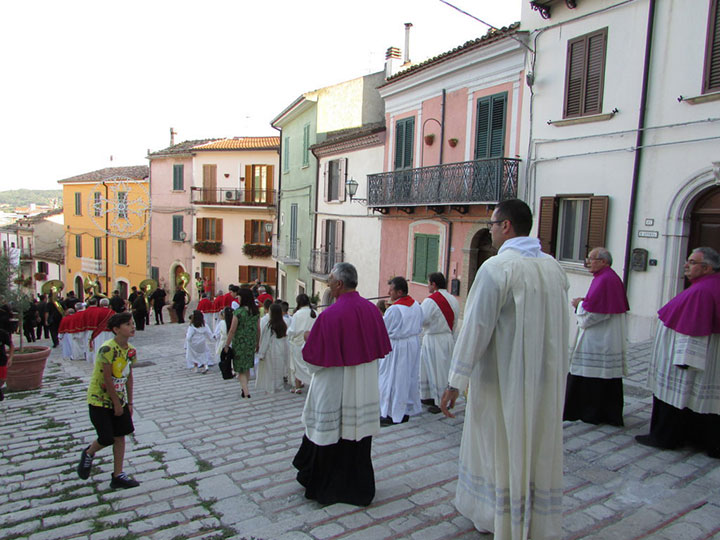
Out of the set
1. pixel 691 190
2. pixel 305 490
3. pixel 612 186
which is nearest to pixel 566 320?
pixel 305 490

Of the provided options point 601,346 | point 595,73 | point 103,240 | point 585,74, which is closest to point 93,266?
point 103,240

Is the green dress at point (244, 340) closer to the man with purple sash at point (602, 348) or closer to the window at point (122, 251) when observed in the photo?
the man with purple sash at point (602, 348)

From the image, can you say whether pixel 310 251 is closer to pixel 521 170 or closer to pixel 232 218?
pixel 232 218

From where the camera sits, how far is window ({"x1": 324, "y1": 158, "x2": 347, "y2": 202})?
21859 mm

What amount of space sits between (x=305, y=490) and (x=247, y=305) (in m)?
4.96

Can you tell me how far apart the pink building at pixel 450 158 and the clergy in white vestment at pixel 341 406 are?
33.3 ft

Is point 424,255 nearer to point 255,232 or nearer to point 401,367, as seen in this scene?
point 401,367

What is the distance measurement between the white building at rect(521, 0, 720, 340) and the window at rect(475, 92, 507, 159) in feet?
3.14

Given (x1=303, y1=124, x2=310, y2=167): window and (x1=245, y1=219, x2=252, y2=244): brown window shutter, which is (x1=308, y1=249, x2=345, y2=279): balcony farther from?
(x1=245, y1=219, x2=252, y2=244): brown window shutter

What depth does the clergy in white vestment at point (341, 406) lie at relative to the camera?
4.04 metres

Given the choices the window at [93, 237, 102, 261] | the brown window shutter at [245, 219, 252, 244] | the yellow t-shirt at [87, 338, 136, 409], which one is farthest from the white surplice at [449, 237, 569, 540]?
the window at [93, 237, 102, 261]

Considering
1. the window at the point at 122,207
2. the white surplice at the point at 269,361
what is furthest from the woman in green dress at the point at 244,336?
the window at the point at 122,207

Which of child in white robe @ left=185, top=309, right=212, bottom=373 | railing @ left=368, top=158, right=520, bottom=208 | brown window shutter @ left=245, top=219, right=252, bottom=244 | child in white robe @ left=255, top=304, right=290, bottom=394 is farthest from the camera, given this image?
brown window shutter @ left=245, top=219, right=252, bottom=244

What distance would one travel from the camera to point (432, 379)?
6777 millimetres
